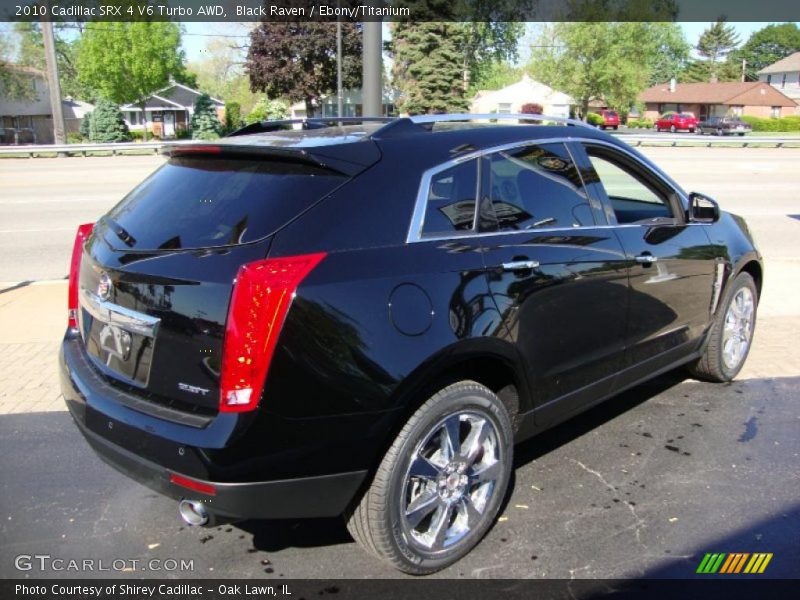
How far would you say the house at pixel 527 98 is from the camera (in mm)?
62359

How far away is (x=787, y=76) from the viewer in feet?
293

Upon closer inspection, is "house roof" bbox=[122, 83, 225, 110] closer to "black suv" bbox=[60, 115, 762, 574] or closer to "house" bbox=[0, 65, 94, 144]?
"house" bbox=[0, 65, 94, 144]

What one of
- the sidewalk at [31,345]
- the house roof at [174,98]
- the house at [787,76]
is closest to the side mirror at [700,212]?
the sidewalk at [31,345]

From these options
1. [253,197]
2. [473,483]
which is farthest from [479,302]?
[253,197]

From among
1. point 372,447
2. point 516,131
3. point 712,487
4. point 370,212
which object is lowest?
point 712,487

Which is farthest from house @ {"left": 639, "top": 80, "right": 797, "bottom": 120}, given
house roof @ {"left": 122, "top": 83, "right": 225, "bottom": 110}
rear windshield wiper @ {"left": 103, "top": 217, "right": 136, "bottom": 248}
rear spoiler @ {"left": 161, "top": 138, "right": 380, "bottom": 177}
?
rear windshield wiper @ {"left": 103, "top": 217, "right": 136, "bottom": 248}

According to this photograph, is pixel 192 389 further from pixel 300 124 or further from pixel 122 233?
pixel 300 124

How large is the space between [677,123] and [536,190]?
196ft

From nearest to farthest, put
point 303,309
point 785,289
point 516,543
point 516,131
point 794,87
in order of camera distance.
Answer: point 303,309 → point 516,543 → point 516,131 → point 785,289 → point 794,87

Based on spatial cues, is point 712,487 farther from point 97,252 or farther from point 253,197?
point 97,252

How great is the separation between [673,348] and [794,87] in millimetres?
99668

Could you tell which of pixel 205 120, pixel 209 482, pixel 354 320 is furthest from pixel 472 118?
pixel 205 120

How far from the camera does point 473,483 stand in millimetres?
3164

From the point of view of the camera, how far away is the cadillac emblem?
2.93 m
